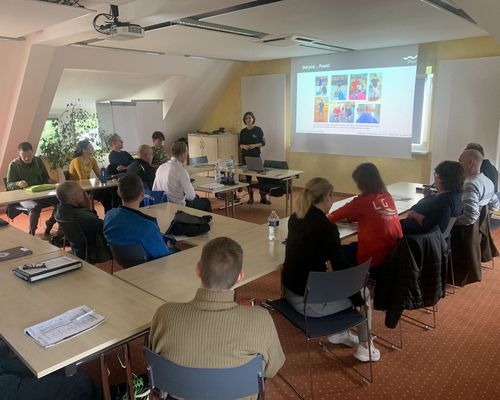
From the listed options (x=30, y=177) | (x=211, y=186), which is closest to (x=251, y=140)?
(x=211, y=186)

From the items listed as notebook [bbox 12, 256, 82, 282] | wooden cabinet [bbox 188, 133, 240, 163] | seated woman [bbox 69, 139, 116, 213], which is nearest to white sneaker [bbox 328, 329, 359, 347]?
notebook [bbox 12, 256, 82, 282]

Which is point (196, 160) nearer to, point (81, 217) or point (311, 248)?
point (81, 217)

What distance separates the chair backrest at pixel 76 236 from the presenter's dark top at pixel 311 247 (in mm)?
1912

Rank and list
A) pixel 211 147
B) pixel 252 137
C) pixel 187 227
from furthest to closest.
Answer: pixel 211 147 < pixel 252 137 < pixel 187 227

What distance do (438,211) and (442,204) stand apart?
0.20ft

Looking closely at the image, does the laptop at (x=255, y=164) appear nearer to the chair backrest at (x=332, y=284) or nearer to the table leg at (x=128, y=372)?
the chair backrest at (x=332, y=284)

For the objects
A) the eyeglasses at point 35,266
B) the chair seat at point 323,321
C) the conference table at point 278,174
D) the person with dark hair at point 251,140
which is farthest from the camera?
the person with dark hair at point 251,140

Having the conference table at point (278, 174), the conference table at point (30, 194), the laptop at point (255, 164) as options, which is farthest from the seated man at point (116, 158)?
the laptop at point (255, 164)

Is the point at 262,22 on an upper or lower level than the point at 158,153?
upper

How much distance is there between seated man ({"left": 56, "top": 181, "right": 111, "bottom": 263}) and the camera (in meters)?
3.36

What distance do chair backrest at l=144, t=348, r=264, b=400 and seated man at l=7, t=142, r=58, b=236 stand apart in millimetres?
4211

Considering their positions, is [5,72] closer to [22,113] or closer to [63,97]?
[22,113]

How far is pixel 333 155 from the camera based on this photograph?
24.8ft

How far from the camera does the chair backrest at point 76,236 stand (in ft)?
11.0
